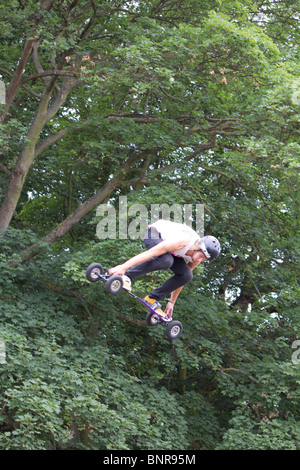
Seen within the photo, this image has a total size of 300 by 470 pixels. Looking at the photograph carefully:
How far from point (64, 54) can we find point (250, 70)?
3.31 metres

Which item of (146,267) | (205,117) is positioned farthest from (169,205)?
(146,267)

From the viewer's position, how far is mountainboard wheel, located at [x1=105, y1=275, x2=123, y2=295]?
5660mm

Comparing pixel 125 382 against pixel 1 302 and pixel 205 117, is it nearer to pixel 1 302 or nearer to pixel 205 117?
pixel 1 302

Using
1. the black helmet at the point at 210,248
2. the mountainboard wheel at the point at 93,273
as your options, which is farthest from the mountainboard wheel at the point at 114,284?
the black helmet at the point at 210,248

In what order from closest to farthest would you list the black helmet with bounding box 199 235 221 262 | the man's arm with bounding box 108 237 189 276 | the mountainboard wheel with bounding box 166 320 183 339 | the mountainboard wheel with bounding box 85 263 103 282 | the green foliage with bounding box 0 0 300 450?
the man's arm with bounding box 108 237 189 276 → the mountainboard wheel with bounding box 85 263 103 282 → the black helmet with bounding box 199 235 221 262 → the mountainboard wheel with bounding box 166 320 183 339 → the green foliage with bounding box 0 0 300 450

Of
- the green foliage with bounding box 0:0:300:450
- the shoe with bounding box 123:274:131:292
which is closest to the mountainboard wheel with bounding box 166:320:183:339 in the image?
the shoe with bounding box 123:274:131:292

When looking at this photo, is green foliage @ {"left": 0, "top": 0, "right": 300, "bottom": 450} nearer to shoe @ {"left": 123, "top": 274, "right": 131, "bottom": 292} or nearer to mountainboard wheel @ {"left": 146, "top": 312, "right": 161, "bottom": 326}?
mountainboard wheel @ {"left": 146, "top": 312, "right": 161, "bottom": 326}

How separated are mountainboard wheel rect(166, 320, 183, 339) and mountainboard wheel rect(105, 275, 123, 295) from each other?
1232mm

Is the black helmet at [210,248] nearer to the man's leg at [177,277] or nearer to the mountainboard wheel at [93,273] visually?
the man's leg at [177,277]

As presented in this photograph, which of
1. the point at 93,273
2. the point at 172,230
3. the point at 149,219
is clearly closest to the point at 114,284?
the point at 93,273

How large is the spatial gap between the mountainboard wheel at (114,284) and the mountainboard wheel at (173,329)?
1.23m

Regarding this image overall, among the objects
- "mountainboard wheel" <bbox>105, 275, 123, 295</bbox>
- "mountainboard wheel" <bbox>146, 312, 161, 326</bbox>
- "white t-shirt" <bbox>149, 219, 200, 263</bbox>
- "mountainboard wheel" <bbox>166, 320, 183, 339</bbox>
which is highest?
"white t-shirt" <bbox>149, 219, 200, 263</bbox>

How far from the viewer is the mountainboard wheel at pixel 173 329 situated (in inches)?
268

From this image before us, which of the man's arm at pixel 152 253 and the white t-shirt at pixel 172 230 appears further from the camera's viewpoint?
the white t-shirt at pixel 172 230
